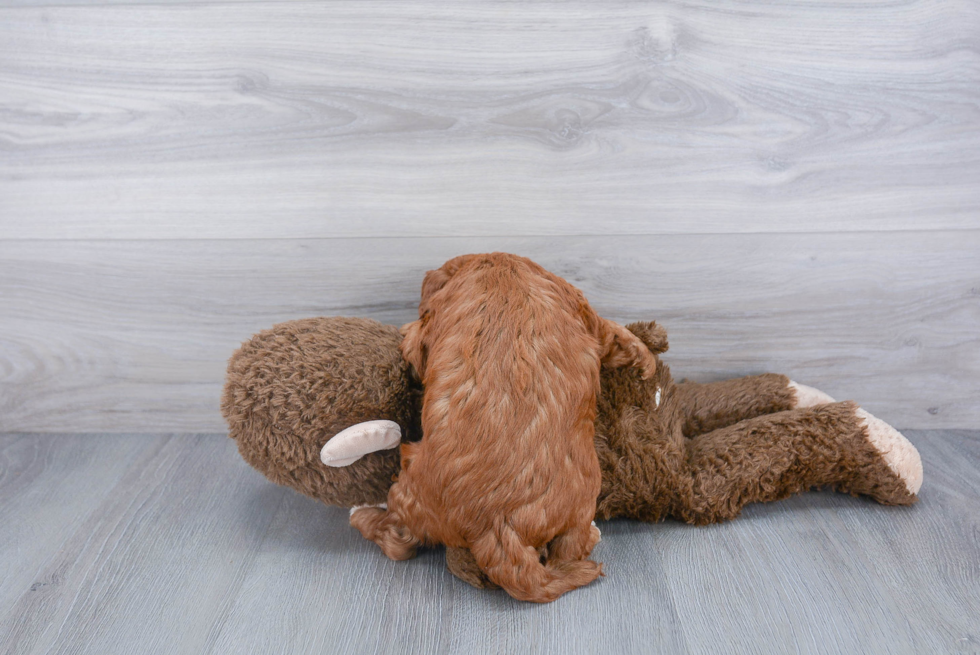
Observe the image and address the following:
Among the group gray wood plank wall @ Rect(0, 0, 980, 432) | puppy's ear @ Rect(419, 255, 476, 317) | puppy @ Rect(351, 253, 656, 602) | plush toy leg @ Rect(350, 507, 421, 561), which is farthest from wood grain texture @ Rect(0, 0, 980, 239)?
plush toy leg @ Rect(350, 507, 421, 561)

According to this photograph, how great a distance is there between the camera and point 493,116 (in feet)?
3.98

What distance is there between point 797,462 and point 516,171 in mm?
685

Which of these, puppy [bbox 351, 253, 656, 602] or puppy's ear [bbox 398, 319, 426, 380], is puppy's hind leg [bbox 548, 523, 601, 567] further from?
puppy's ear [bbox 398, 319, 426, 380]

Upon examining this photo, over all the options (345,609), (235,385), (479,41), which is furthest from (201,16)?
(345,609)

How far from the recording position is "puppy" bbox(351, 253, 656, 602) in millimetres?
928

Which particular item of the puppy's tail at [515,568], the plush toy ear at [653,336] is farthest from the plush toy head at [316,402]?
the plush toy ear at [653,336]

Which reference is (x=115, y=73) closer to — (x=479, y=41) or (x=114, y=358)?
(x=114, y=358)

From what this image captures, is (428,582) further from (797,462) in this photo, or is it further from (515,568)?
(797,462)

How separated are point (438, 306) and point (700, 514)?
542mm

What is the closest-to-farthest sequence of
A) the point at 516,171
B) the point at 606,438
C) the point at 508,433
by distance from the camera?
1. the point at 508,433
2. the point at 606,438
3. the point at 516,171

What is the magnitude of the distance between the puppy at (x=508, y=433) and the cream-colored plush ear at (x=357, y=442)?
0.06 meters

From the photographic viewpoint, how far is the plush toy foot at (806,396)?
4.22ft

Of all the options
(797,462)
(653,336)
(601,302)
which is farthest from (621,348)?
(797,462)

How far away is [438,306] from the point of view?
3.36 feet
